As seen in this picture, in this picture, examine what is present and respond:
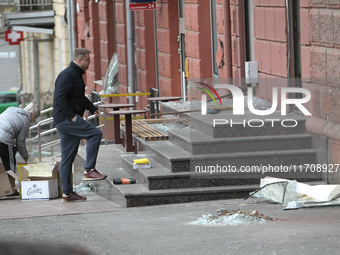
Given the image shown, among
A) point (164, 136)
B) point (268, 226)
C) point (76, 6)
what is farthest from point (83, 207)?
point (76, 6)

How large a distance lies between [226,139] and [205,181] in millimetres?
534

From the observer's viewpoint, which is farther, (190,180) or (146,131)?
(146,131)

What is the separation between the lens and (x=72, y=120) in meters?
7.31

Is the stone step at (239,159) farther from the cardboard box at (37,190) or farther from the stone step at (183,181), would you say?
the cardboard box at (37,190)

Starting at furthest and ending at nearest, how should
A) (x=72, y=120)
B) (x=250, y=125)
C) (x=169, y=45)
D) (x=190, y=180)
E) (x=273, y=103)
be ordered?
(x=169, y=45)
(x=72, y=120)
(x=190, y=180)
(x=250, y=125)
(x=273, y=103)

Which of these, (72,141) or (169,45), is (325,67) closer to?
(72,141)

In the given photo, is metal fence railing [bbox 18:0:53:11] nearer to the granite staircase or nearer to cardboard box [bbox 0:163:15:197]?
cardboard box [bbox 0:163:15:197]

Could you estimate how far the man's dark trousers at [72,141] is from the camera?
7.32 meters

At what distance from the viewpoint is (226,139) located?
270 inches

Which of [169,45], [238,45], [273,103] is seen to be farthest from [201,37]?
[273,103]

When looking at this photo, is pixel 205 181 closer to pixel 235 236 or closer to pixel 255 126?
pixel 255 126

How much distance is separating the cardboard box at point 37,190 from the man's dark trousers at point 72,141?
17.7 inches

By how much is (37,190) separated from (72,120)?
47.4 inches

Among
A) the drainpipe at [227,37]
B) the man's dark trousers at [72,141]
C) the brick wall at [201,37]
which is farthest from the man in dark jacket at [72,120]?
the brick wall at [201,37]
